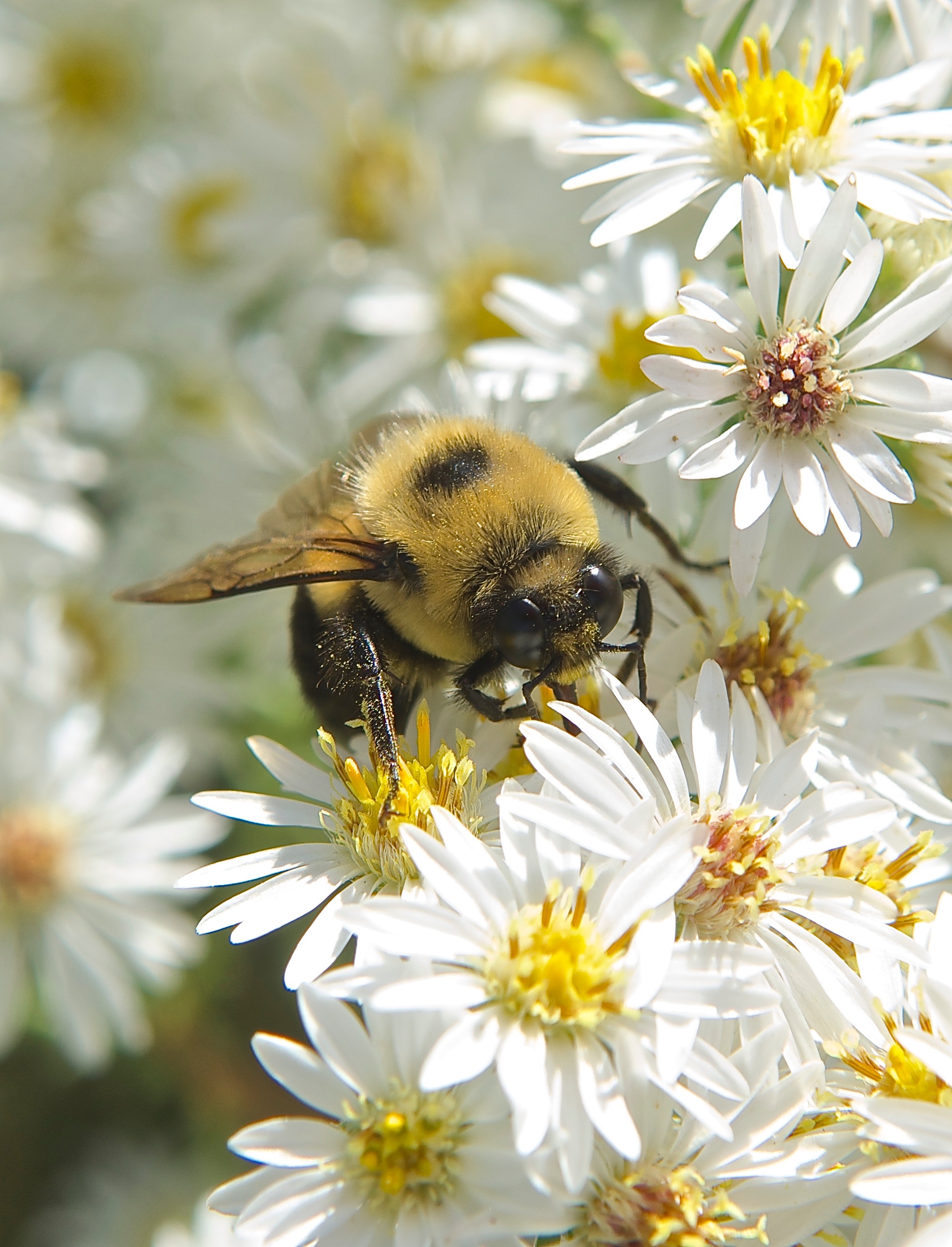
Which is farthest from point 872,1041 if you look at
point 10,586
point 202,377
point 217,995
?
point 202,377

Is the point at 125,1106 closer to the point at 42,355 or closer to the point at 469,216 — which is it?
the point at 42,355

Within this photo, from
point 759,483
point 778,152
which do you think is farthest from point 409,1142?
point 778,152

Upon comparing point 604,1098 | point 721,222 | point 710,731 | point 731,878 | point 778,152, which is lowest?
point 604,1098

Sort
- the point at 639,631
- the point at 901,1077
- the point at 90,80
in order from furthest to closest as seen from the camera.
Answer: the point at 90,80, the point at 639,631, the point at 901,1077

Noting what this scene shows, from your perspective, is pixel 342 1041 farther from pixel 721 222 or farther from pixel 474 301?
pixel 474 301

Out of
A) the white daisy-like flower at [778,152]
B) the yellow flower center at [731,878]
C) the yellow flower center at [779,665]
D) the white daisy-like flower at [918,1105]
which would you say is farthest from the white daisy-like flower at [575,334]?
the white daisy-like flower at [918,1105]

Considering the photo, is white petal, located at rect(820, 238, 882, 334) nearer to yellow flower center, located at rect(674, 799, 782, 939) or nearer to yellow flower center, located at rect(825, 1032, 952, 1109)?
yellow flower center, located at rect(674, 799, 782, 939)

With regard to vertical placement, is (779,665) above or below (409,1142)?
above
